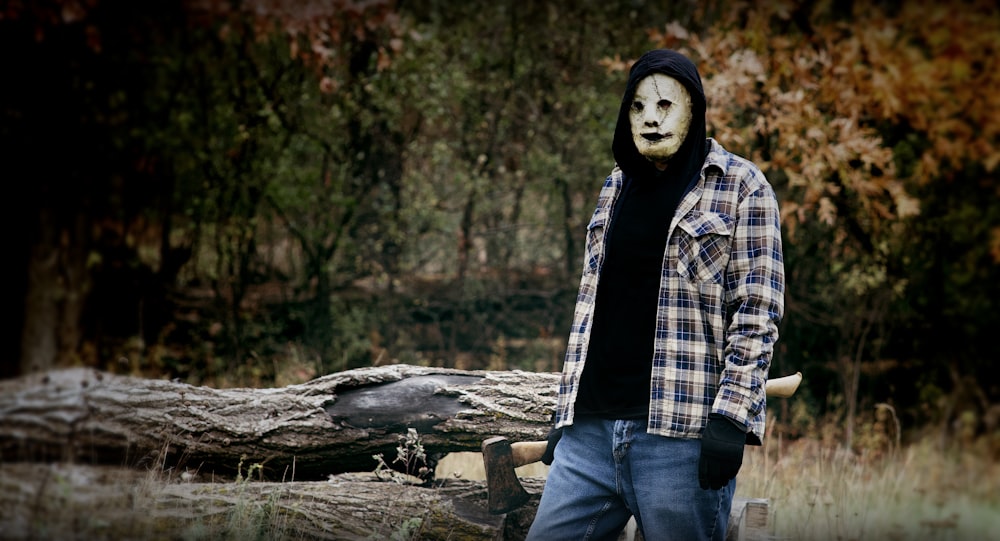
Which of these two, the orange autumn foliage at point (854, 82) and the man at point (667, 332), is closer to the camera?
the man at point (667, 332)

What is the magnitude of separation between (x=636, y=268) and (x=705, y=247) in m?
0.23

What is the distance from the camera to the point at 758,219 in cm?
233

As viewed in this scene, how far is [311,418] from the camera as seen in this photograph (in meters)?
3.76

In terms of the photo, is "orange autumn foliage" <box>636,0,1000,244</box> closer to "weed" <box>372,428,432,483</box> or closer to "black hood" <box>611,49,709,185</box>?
"weed" <box>372,428,432,483</box>

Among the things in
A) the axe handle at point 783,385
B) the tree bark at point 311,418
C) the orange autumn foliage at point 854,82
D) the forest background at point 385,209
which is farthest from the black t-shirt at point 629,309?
the forest background at point 385,209

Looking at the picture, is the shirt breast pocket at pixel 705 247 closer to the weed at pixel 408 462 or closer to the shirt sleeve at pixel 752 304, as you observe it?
the shirt sleeve at pixel 752 304

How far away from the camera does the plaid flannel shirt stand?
7.30 ft

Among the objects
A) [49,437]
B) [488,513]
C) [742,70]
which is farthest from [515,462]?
[742,70]

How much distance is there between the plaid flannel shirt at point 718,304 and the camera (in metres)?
2.23

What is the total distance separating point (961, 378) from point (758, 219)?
21.2ft

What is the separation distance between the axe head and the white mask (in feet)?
4.58

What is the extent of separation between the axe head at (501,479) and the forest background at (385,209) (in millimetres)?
4141

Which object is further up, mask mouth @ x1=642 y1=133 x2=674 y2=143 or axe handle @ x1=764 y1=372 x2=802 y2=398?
mask mouth @ x1=642 y1=133 x2=674 y2=143

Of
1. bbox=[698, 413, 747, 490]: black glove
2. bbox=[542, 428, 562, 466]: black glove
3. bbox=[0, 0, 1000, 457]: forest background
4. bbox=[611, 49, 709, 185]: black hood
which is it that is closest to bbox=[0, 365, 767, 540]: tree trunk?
bbox=[542, 428, 562, 466]: black glove
